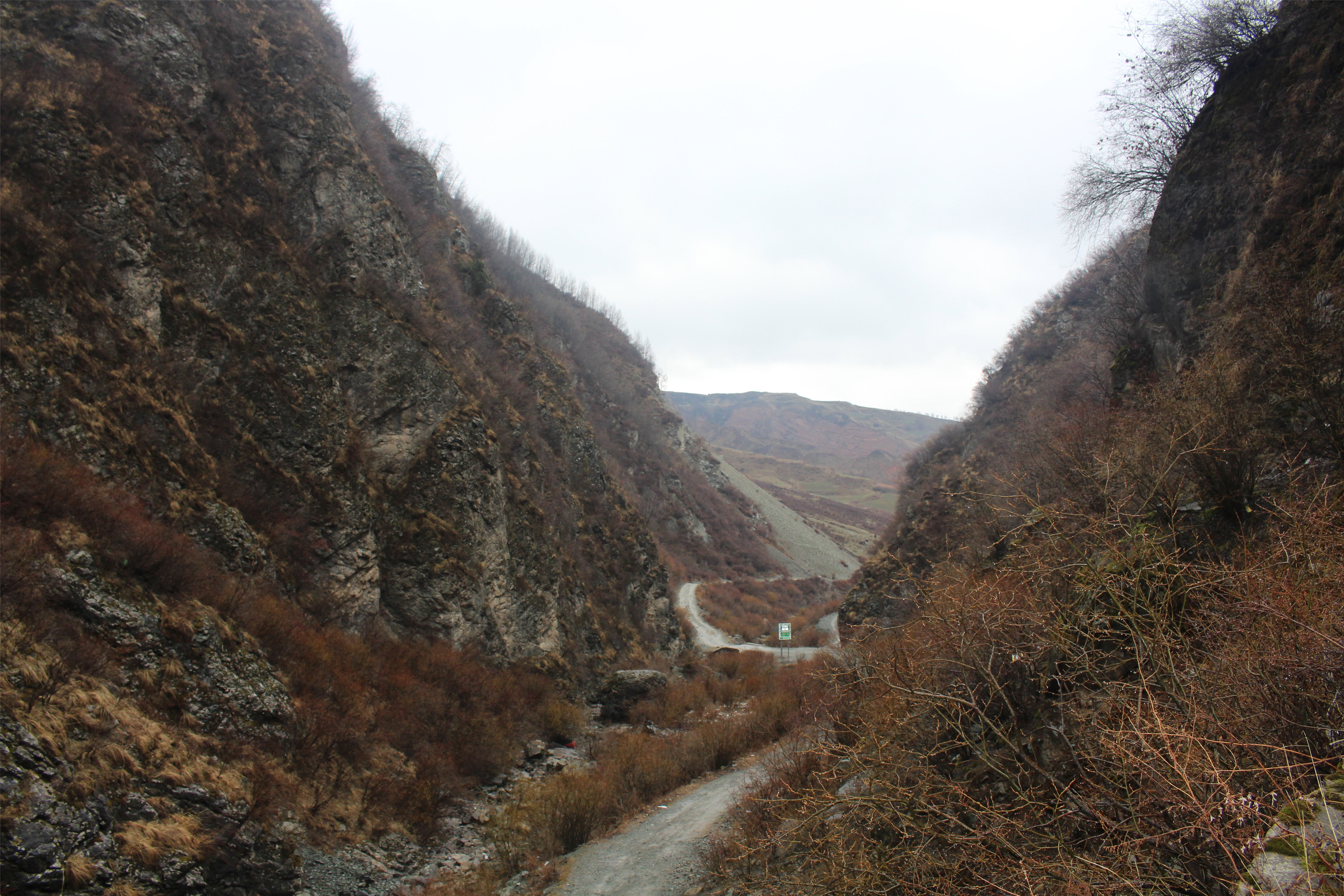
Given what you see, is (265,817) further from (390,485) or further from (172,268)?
(172,268)

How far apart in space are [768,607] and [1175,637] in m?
41.8

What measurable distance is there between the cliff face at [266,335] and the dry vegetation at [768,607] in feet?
50.7

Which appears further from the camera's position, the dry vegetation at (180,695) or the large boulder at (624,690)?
the large boulder at (624,690)

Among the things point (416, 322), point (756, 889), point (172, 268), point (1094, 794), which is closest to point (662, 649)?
point (416, 322)

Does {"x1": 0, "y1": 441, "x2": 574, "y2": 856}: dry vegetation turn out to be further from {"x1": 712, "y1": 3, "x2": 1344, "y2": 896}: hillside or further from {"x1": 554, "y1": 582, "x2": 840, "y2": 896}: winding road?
{"x1": 712, "y1": 3, "x2": 1344, "y2": 896}: hillside

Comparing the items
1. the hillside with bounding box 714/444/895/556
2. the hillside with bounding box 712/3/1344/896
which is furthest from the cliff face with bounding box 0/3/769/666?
the hillside with bounding box 714/444/895/556

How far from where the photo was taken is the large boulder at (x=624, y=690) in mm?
17844

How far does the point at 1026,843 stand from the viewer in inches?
160

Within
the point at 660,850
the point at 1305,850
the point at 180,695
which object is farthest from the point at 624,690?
the point at 1305,850

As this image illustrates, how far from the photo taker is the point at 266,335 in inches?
554

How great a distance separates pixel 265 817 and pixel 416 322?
46.7 ft

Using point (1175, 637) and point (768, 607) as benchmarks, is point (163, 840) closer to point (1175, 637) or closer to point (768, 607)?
point (1175, 637)

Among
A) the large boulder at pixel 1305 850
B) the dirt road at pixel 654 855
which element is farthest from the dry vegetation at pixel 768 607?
the large boulder at pixel 1305 850

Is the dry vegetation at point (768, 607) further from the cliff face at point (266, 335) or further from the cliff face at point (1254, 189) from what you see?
the cliff face at point (1254, 189)
